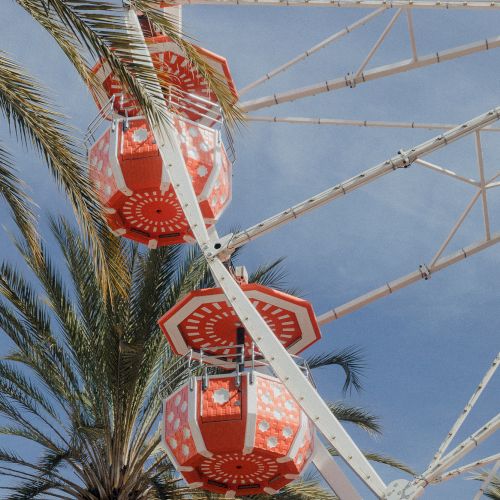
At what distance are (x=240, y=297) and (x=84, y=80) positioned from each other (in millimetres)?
3656

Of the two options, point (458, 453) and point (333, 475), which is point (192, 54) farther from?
point (333, 475)

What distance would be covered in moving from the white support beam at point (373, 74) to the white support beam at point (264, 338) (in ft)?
6.60

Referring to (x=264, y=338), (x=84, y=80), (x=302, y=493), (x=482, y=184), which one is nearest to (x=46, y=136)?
(x=84, y=80)

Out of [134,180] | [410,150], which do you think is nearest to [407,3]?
[410,150]

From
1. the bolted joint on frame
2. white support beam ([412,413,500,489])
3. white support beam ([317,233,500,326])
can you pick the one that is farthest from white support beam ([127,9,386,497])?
white support beam ([317,233,500,326])

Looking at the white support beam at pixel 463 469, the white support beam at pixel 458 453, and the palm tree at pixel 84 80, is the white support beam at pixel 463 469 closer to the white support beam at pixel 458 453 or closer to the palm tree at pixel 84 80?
the white support beam at pixel 458 453

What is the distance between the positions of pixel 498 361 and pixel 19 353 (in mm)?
6065

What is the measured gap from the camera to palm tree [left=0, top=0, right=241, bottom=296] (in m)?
7.20

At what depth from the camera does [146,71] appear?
7352mm

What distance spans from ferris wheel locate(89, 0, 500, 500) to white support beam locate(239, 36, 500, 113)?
0.05ft

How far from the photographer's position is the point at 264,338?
1030cm

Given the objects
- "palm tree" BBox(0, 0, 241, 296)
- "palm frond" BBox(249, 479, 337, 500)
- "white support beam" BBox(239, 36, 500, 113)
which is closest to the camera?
"palm tree" BBox(0, 0, 241, 296)

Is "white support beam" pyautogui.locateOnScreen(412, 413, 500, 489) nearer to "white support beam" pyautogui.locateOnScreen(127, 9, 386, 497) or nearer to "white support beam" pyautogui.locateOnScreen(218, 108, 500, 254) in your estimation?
"white support beam" pyautogui.locateOnScreen(127, 9, 386, 497)

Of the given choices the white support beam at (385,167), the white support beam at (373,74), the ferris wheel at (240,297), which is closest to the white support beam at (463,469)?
the ferris wheel at (240,297)
